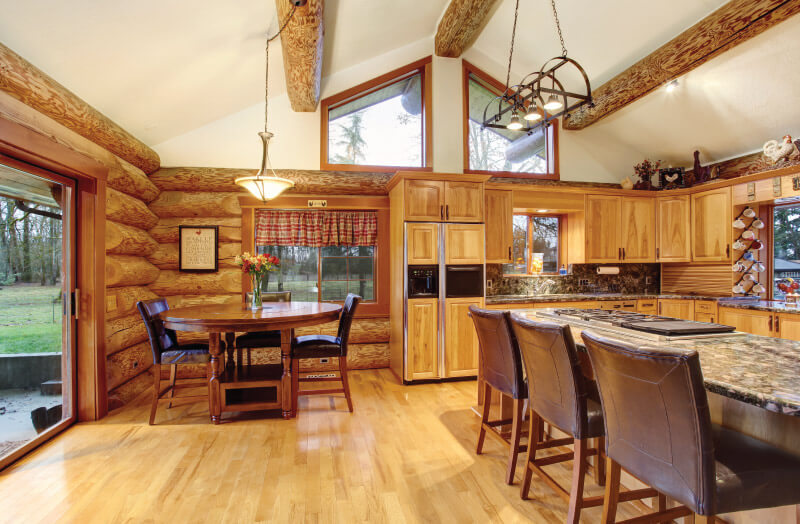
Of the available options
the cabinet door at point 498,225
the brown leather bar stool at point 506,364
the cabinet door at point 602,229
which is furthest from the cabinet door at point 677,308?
the brown leather bar stool at point 506,364

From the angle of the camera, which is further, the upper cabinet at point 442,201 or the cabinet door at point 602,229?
the cabinet door at point 602,229

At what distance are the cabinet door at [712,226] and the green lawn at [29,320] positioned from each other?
6.74 metres

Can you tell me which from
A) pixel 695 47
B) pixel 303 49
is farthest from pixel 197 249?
pixel 695 47

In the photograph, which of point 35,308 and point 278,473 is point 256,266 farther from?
point 278,473

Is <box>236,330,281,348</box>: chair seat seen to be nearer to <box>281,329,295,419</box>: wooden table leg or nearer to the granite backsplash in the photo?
<box>281,329,295,419</box>: wooden table leg

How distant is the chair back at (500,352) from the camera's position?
2154mm

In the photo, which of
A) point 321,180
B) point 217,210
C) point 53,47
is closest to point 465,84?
point 321,180

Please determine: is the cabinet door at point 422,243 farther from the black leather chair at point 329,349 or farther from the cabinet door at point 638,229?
the cabinet door at point 638,229

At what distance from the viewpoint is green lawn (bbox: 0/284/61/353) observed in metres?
2.49

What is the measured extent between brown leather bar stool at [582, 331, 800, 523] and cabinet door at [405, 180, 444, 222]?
2785 millimetres

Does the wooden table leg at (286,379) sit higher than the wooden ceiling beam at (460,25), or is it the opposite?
the wooden ceiling beam at (460,25)

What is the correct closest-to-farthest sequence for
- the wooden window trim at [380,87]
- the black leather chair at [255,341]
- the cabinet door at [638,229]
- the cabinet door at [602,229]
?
the black leather chair at [255,341] < the wooden window trim at [380,87] < the cabinet door at [602,229] < the cabinet door at [638,229]

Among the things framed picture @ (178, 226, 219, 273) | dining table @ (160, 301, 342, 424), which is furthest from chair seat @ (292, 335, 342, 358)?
framed picture @ (178, 226, 219, 273)

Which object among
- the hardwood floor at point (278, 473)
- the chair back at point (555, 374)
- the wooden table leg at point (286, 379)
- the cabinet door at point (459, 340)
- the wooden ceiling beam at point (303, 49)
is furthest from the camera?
the cabinet door at point (459, 340)
